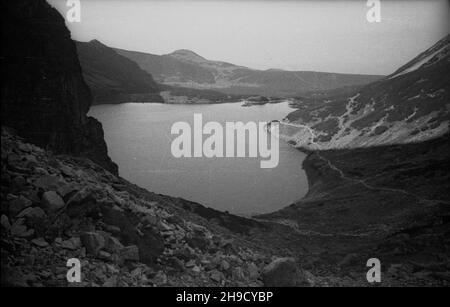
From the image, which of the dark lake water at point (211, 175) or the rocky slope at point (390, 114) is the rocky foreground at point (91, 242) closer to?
the dark lake water at point (211, 175)

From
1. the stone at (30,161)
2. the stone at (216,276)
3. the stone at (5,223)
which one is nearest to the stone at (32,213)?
the stone at (5,223)

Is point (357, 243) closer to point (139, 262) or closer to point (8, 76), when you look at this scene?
point (139, 262)

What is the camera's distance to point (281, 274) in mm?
15656

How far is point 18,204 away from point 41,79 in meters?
11.6

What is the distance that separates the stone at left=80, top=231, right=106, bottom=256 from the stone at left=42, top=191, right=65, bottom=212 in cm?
143

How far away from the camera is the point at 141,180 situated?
5594cm

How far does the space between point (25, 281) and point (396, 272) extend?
1953cm

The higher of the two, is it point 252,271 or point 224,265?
point 224,265

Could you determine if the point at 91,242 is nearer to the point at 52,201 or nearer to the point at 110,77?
the point at 52,201

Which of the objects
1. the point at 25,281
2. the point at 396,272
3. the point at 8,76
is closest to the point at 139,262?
the point at 25,281

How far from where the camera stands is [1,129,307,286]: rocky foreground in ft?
41.1

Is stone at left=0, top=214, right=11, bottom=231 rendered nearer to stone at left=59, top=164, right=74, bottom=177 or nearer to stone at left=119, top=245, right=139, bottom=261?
stone at left=59, top=164, right=74, bottom=177

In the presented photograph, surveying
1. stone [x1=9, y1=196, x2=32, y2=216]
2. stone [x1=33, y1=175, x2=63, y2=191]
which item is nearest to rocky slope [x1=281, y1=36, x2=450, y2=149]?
stone [x1=33, y1=175, x2=63, y2=191]

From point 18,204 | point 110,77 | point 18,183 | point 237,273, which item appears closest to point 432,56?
point 237,273
